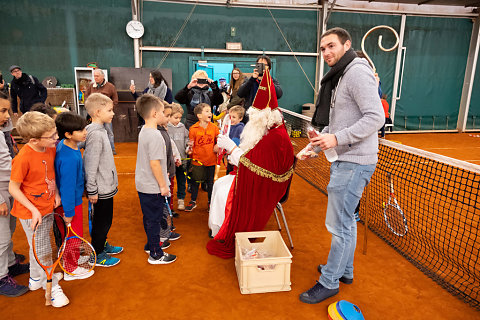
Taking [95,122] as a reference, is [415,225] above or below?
below

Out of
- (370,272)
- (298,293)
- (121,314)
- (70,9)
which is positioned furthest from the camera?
(70,9)

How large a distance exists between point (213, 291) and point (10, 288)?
1782 millimetres

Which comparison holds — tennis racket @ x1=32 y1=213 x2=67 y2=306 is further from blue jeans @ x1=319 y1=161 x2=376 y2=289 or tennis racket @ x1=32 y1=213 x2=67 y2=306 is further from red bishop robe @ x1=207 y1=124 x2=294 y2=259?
blue jeans @ x1=319 y1=161 x2=376 y2=289

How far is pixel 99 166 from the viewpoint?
2.94 meters

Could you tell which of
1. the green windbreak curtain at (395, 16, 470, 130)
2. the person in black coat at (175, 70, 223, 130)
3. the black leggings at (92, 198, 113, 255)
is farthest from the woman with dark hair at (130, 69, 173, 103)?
the green windbreak curtain at (395, 16, 470, 130)

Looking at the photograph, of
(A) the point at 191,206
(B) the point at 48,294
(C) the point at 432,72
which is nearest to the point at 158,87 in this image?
(A) the point at 191,206

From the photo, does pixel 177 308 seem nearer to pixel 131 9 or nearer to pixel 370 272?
pixel 370 272

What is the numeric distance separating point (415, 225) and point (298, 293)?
234cm

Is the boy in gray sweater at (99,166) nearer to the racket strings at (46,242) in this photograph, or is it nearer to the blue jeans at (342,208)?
the racket strings at (46,242)

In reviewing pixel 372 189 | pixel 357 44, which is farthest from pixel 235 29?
pixel 372 189

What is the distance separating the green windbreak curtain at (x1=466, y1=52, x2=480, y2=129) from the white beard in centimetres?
1248

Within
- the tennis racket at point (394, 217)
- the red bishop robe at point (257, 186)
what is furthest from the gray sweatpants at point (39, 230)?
the tennis racket at point (394, 217)

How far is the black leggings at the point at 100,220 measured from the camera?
3080 millimetres

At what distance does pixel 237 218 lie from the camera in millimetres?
A: 3396
